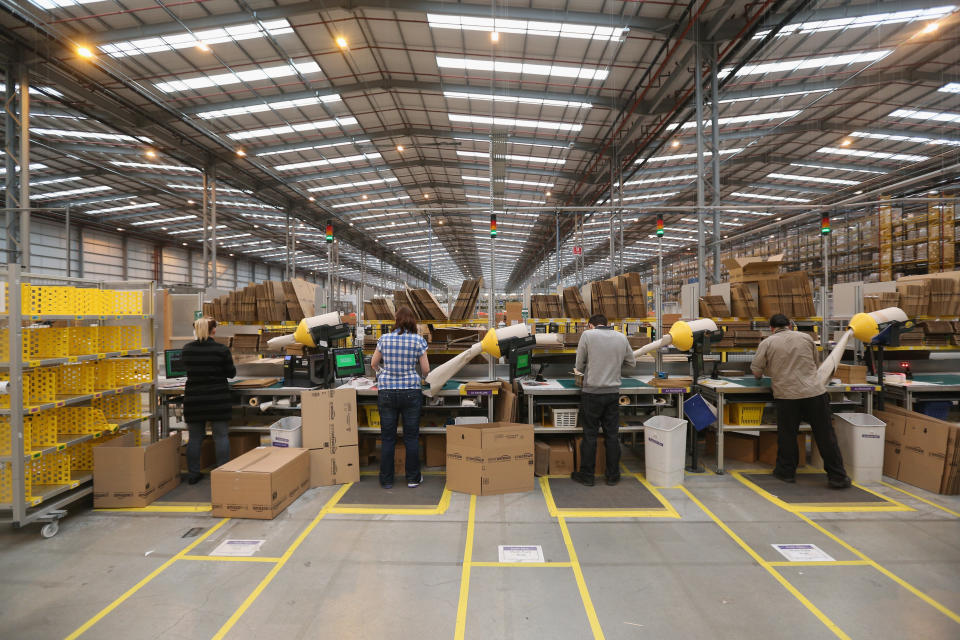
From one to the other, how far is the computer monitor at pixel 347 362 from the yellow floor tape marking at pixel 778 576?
3.75m

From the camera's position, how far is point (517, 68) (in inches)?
323

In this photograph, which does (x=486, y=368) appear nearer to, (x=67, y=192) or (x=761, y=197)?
(x=761, y=197)

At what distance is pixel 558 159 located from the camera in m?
12.4

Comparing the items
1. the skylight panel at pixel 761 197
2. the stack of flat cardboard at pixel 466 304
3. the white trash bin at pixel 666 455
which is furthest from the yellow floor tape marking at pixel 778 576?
the skylight panel at pixel 761 197

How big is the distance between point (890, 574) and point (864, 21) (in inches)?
333

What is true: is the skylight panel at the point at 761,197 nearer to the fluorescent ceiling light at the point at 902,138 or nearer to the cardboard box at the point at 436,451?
the fluorescent ceiling light at the point at 902,138

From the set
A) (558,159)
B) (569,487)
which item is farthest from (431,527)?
(558,159)

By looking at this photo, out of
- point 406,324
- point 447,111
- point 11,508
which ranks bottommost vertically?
point 11,508

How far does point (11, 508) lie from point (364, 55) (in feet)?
27.3

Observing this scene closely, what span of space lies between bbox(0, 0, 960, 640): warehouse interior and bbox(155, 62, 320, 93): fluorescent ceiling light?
0.06 metres

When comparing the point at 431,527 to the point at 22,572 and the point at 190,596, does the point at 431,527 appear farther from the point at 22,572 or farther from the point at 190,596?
the point at 22,572

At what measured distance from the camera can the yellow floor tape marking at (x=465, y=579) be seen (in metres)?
2.28

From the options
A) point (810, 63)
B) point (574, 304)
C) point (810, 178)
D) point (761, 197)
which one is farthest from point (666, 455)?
point (761, 197)

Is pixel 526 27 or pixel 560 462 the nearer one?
pixel 560 462
